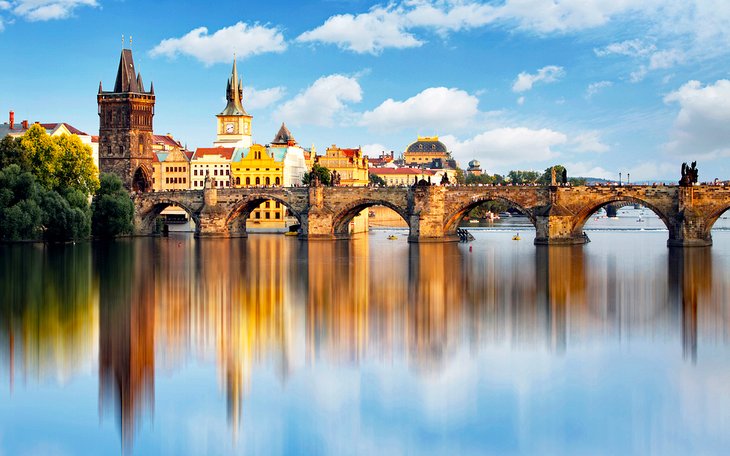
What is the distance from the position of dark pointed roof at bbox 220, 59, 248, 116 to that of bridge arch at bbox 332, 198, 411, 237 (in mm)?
39829

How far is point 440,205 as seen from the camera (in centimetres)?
8075

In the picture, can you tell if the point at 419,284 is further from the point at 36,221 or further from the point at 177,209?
the point at 177,209

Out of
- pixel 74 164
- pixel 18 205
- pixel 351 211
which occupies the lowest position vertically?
pixel 351 211

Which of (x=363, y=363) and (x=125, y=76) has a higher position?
(x=125, y=76)

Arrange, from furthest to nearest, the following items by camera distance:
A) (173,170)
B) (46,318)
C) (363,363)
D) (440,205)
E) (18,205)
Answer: (173,170), (440,205), (18,205), (46,318), (363,363)

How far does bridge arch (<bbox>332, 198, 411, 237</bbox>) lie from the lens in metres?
84.1

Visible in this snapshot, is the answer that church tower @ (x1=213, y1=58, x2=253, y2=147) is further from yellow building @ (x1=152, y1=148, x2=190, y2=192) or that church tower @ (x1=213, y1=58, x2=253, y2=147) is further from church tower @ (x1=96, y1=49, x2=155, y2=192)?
church tower @ (x1=96, y1=49, x2=155, y2=192)

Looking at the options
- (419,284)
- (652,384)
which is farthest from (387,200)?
(652,384)

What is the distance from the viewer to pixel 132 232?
91.1 m

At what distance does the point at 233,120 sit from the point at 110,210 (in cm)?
4523

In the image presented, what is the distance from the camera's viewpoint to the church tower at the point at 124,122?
350 feet

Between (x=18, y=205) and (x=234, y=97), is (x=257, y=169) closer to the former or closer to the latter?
(x=234, y=97)

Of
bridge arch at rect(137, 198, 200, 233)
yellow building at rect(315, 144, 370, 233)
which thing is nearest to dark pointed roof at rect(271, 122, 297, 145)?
yellow building at rect(315, 144, 370, 233)

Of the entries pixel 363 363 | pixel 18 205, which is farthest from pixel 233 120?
pixel 363 363
